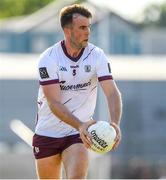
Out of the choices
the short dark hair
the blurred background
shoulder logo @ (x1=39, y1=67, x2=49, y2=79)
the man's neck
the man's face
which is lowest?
the blurred background

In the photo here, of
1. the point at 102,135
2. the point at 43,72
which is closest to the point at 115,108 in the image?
the point at 102,135

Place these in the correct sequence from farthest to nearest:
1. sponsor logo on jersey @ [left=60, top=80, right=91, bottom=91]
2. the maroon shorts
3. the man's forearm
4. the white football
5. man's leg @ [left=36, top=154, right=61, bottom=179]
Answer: man's leg @ [left=36, top=154, right=61, bottom=179]
the maroon shorts
sponsor logo on jersey @ [left=60, top=80, right=91, bottom=91]
the man's forearm
the white football

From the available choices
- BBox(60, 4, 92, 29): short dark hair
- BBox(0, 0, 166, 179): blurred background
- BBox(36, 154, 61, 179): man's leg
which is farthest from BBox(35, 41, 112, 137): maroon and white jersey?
BBox(0, 0, 166, 179): blurred background

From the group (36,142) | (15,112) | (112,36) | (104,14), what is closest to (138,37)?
(112,36)

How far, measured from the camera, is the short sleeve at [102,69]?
1143 centimetres

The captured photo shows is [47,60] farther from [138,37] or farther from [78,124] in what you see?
[138,37]

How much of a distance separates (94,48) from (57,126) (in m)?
0.86

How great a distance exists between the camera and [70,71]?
1148cm

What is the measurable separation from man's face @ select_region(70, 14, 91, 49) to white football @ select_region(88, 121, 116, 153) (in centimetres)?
83

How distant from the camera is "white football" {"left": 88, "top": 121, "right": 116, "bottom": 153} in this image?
36.1ft

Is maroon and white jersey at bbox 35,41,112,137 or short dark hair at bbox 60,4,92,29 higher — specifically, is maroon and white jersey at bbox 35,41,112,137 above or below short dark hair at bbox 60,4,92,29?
below

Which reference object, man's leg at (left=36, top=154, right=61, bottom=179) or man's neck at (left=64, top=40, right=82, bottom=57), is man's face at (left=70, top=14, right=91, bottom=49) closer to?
man's neck at (left=64, top=40, right=82, bottom=57)

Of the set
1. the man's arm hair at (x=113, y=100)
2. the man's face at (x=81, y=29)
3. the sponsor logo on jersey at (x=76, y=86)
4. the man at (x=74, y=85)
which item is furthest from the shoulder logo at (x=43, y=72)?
the man's arm hair at (x=113, y=100)

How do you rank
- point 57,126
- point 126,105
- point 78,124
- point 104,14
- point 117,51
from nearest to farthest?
1. point 78,124
2. point 57,126
3. point 126,105
4. point 104,14
5. point 117,51
